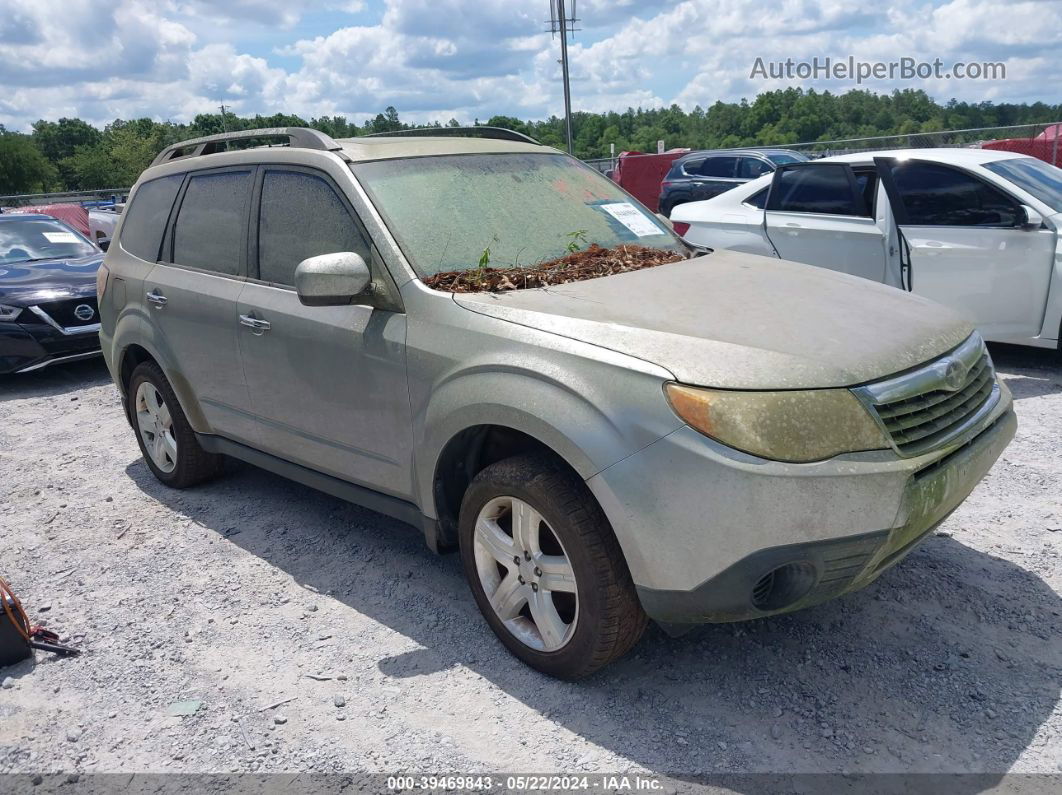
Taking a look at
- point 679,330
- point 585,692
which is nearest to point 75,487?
point 585,692

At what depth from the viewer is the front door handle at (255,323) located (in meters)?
3.98

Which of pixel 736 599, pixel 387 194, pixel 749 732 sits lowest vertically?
pixel 749 732

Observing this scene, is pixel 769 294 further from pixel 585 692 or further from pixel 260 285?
pixel 260 285

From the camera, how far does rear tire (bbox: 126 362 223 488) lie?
4.93 m

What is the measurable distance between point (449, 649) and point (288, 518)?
1.70m

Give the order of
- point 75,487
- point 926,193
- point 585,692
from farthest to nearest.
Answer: point 926,193, point 75,487, point 585,692

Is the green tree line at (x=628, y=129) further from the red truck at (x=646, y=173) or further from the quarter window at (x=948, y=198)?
the quarter window at (x=948, y=198)

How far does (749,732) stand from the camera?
282 centimetres

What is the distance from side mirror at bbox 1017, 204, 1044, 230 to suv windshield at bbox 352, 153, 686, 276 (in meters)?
3.35

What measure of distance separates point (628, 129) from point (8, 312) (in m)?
80.6

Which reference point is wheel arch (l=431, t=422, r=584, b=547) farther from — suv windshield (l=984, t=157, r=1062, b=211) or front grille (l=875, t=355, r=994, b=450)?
suv windshield (l=984, t=157, r=1062, b=211)

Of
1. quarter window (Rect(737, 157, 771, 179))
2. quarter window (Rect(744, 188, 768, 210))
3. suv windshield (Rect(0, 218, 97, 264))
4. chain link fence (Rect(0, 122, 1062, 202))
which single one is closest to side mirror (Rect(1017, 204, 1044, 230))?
quarter window (Rect(744, 188, 768, 210))

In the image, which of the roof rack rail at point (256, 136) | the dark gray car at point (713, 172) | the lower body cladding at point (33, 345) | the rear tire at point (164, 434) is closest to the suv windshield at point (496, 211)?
the roof rack rail at point (256, 136)

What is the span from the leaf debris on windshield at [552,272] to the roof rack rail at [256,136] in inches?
37.9
